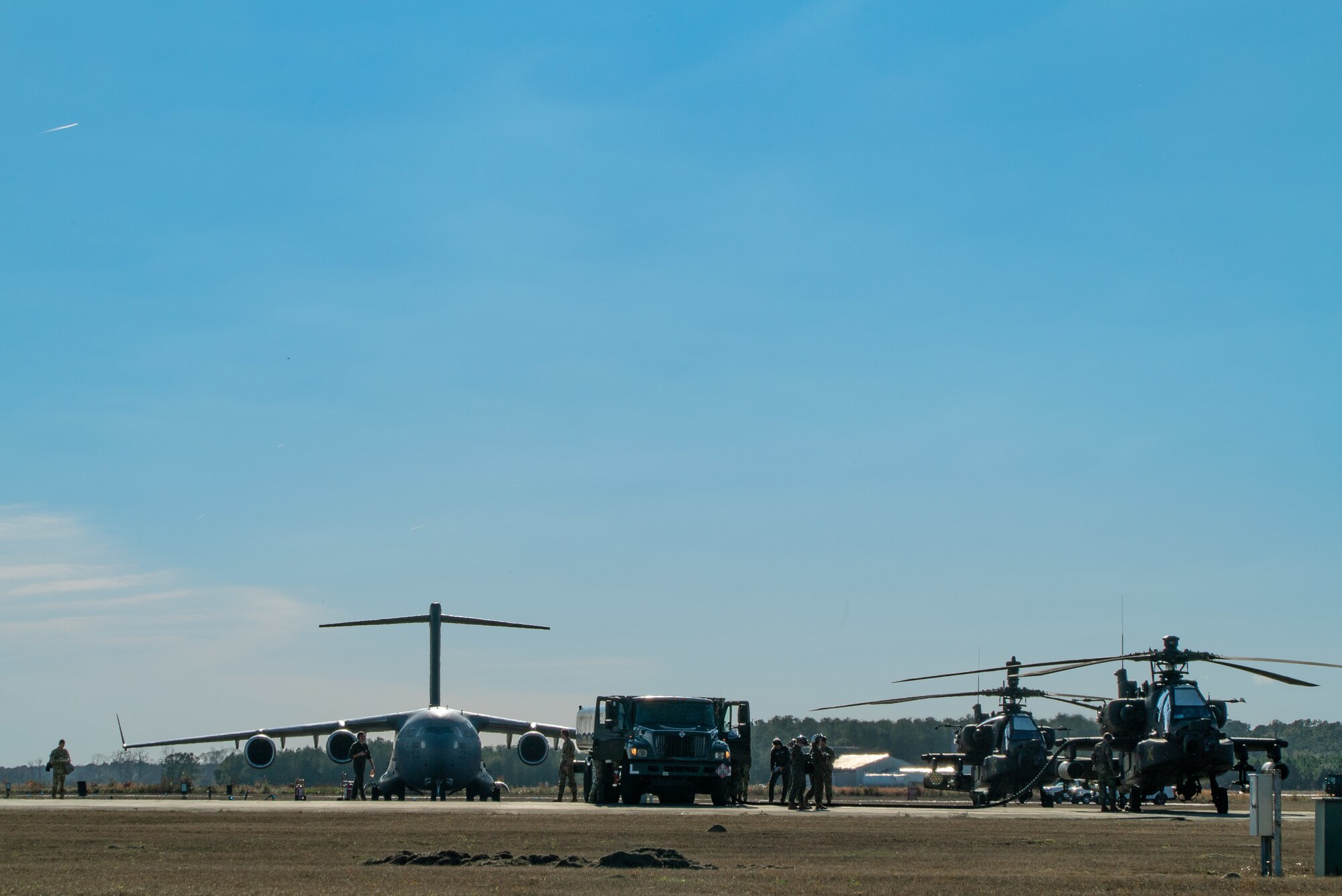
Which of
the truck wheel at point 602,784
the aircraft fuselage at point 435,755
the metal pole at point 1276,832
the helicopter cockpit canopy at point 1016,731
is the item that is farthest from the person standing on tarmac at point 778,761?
the metal pole at point 1276,832

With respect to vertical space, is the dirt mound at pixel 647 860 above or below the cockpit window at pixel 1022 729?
above

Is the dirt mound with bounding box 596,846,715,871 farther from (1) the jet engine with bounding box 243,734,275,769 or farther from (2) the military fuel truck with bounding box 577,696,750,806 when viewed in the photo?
(1) the jet engine with bounding box 243,734,275,769

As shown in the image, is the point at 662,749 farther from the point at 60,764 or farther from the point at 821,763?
the point at 60,764

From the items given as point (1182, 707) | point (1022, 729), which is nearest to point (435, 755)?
point (1022, 729)

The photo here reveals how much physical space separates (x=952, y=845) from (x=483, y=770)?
26576 millimetres

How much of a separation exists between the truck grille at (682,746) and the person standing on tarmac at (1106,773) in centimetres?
900

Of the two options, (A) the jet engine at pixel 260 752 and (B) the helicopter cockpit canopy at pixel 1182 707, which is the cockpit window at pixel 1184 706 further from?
(A) the jet engine at pixel 260 752

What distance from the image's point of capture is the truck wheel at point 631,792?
89.0 feet

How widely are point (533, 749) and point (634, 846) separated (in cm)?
3309

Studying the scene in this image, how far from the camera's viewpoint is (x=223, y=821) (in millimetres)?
18859

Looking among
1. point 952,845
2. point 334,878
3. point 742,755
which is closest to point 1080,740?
point 742,755

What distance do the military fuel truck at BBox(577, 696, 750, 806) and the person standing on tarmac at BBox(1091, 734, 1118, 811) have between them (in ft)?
27.0

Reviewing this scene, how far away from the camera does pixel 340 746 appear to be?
43531 millimetres

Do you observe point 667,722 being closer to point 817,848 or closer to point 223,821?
point 223,821
